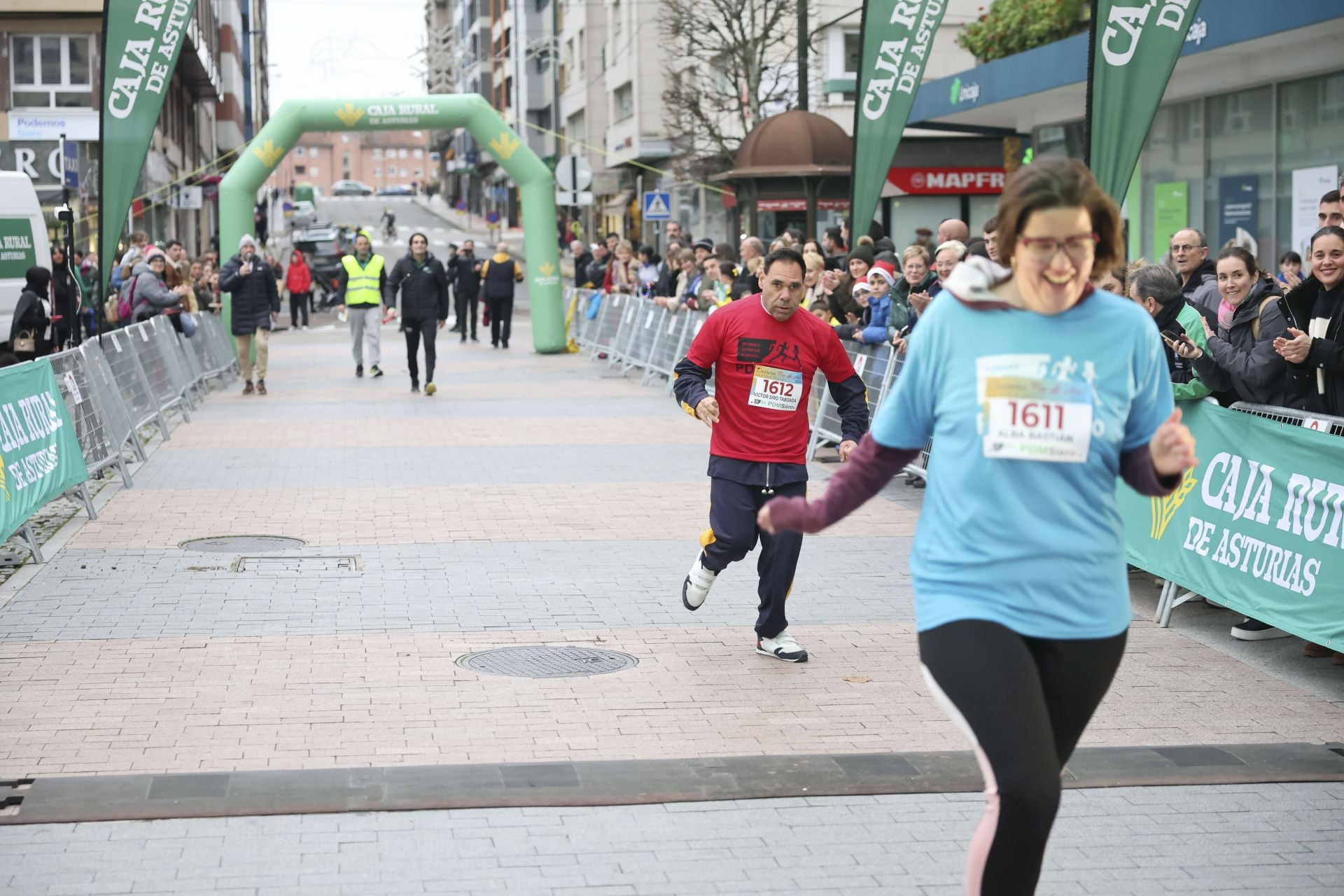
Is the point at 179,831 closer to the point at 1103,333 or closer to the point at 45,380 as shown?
the point at 1103,333

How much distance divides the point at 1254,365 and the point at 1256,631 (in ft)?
4.03

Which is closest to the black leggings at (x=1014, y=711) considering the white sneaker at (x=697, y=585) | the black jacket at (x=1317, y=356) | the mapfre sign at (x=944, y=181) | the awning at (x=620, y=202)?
the white sneaker at (x=697, y=585)

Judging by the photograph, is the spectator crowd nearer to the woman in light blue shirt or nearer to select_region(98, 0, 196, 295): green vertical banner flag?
the woman in light blue shirt

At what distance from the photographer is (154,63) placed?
592 inches

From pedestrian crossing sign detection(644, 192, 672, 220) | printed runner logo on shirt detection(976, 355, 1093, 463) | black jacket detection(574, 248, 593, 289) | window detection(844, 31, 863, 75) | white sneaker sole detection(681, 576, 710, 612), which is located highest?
window detection(844, 31, 863, 75)

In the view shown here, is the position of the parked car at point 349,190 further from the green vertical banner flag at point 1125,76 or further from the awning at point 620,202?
the green vertical banner flag at point 1125,76

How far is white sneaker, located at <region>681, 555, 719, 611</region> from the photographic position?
776 cm

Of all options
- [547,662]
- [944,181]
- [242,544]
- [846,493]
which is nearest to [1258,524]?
[547,662]

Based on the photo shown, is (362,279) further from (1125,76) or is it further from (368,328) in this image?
(1125,76)

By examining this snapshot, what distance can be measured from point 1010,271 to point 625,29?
54.4 meters

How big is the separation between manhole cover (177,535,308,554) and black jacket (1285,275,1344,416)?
5.78 m

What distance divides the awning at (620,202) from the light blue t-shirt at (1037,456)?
55955 millimetres

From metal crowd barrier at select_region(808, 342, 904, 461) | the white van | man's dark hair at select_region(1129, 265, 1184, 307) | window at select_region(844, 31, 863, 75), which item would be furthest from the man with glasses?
window at select_region(844, 31, 863, 75)

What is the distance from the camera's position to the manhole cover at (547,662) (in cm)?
720
